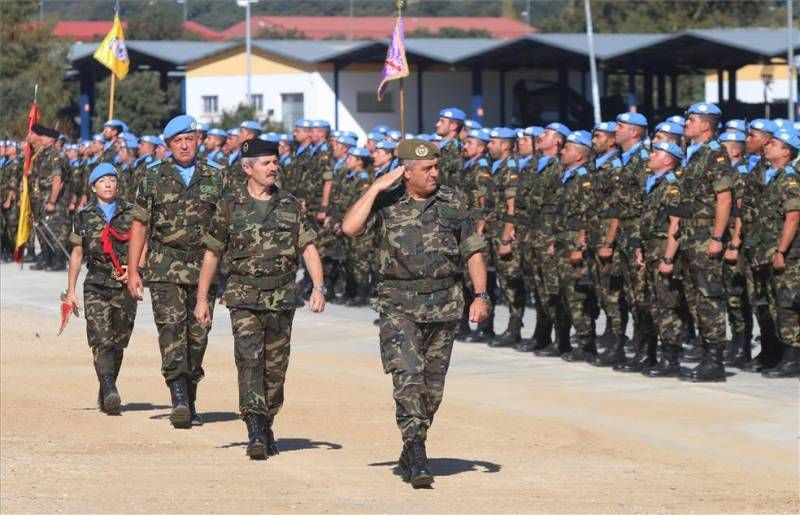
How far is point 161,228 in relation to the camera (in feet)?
41.9

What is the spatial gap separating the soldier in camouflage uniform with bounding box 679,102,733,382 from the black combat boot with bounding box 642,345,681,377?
10.1 inches

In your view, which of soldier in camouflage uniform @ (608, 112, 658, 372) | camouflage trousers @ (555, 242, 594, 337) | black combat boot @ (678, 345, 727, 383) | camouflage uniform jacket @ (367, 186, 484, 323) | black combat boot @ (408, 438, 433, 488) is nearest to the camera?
black combat boot @ (408, 438, 433, 488)

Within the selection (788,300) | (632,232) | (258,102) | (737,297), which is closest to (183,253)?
(632,232)

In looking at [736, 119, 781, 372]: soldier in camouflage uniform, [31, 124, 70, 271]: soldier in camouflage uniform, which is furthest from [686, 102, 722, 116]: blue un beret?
[31, 124, 70, 271]: soldier in camouflage uniform

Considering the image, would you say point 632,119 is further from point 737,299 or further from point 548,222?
point 737,299

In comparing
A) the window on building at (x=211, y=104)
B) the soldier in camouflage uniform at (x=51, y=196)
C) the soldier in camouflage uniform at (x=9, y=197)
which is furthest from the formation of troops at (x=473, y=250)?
the window on building at (x=211, y=104)

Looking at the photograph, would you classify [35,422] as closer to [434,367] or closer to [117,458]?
[117,458]

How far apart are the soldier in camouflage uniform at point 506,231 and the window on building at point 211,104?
160ft

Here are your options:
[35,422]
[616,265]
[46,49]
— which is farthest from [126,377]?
[46,49]

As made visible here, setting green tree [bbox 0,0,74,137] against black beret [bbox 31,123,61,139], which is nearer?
black beret [bbox 31,123,61,139]

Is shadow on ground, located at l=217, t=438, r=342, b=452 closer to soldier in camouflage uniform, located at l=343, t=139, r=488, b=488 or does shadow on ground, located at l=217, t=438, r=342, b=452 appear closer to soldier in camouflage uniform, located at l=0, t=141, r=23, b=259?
soldier in camouflage uniform, located at l=343, t=139, r=488, b=488

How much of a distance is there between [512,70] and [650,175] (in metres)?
42.8

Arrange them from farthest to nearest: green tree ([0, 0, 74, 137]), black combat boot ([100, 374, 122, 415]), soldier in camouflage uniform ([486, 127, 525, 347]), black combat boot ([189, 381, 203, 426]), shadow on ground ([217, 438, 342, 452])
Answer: green tree ([0, 0, 74, 137]) < soldier in camouflage uniform ([486, 127, 525, 347]) < black combat boot ([100, 374, 122, 415]) < black combat boot ([189, 381, 203, 426]) < shadow on ground ([217, 438, 342, 452])

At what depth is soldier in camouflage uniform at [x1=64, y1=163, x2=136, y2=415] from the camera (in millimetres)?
13719
